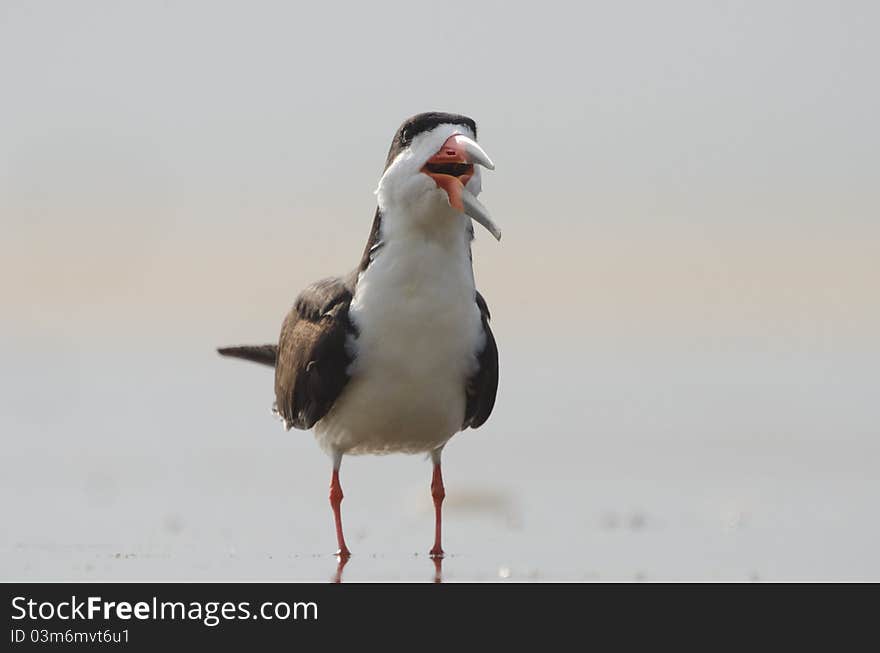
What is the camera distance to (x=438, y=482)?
9898 millimetres

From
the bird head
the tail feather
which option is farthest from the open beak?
the tail feather

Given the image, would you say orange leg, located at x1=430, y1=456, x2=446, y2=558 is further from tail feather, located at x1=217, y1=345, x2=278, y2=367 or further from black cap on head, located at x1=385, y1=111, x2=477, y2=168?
black cap on head, located at x1=385, y1=111, x2=477, y2=168

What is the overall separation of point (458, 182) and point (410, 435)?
5.07ft

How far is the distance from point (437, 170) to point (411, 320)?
2.61 ft

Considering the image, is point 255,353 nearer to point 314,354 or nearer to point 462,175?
point 314,354

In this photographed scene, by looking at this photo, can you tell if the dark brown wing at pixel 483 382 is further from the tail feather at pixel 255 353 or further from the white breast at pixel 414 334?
the tail feather at pixel 255 353

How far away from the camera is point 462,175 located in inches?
336

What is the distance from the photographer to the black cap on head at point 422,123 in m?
8.61

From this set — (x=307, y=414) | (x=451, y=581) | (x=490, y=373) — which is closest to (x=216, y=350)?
(x=307, y=414)

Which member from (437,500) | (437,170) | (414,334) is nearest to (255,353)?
(437,500)

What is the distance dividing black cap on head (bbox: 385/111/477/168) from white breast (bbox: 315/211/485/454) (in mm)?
413

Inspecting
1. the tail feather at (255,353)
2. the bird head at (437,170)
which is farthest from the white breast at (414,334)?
the tail feather at (255,353)

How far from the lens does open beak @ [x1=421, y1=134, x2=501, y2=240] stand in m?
8.36

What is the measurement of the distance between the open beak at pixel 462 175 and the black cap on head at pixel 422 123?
0.54 feet
